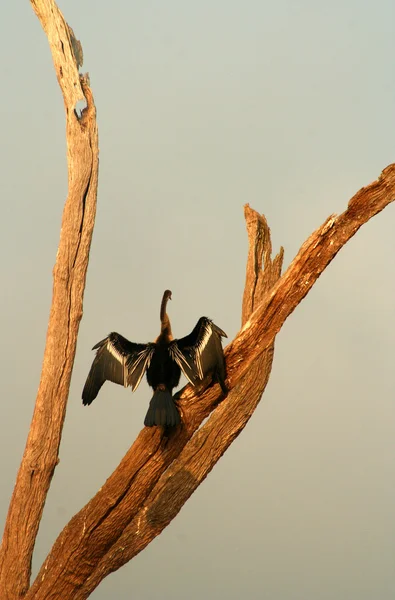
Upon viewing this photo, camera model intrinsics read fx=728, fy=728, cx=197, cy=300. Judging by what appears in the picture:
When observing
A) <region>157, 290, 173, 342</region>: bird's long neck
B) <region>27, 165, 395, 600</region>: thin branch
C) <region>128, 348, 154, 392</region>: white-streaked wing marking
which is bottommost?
<region>27, 165, 395, 600</region>: thin branch

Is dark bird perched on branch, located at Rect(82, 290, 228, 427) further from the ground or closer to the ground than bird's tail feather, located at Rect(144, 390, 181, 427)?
Result: further from the ground

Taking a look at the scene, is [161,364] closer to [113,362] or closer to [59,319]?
[113,362]

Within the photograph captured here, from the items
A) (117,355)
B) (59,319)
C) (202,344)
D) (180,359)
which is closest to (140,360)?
(117,355)

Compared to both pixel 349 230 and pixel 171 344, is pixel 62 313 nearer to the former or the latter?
pixel 171 344

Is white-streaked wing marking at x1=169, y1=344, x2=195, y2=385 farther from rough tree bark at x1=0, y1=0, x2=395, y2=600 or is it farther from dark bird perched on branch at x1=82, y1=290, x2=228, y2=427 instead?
rough tree bark at x1=0, y1=0, x2=395, y2=600

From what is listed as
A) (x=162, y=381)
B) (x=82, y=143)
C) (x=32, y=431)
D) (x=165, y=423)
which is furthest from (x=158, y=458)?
(x=82, y=143)

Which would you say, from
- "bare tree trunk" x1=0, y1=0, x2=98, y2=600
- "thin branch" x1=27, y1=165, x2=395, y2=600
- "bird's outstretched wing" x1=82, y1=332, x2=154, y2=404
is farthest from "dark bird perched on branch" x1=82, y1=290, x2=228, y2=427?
"bare tree trunk" x1=0, y1=0, x2=98, y2=600
